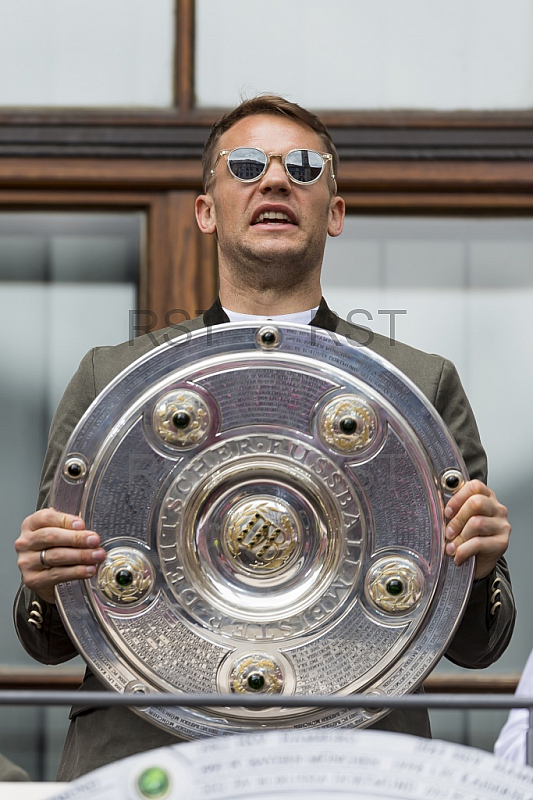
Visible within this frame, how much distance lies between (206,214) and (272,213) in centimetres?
19

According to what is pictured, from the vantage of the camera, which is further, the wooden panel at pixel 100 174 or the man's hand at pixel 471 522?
the wooden panel at pixel 100 174

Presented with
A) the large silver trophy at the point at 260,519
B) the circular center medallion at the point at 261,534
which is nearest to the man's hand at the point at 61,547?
the large silver trophy at the point at 260,519

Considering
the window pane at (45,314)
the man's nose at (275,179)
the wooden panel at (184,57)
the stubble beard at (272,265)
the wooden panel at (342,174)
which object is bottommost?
the window pane at (45,314)

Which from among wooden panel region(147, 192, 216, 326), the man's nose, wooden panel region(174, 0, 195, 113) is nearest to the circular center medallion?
the man's nose

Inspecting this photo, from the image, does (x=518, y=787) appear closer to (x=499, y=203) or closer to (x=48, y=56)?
(x=499, y=203)

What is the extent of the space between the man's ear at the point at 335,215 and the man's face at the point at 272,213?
0.15 feet

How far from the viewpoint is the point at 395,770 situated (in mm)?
913

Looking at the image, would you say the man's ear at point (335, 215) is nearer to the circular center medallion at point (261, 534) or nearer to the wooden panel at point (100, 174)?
the circular center medallion at point (261, 534)

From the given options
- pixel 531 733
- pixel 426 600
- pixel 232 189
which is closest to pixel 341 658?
pixel 426 600

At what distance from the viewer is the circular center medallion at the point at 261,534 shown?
133 cm

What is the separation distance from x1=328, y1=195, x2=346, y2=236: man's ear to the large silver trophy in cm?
49

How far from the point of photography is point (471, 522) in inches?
50.3

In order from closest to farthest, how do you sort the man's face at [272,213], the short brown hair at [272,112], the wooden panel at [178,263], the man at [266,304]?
the man at [266,304]
the man's face at [272,213]
the short brown hair at [272,112]
the wooden panel at [178,263]

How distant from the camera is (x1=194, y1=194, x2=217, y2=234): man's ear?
1761 millimetres
